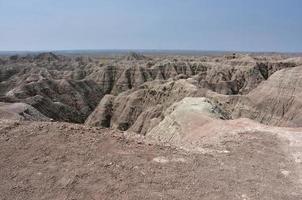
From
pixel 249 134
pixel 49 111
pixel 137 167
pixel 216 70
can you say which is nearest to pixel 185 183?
pixel 137 167

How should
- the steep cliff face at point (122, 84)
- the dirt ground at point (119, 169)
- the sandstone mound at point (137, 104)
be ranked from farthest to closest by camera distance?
1. the steep cliff face at point (122, 84)
2. the sandstone mound at point (137, 104)
3. the dirt ground at point (119, 169)

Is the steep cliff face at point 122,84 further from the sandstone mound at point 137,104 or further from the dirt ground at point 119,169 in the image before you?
the dirt ground at point 119,169

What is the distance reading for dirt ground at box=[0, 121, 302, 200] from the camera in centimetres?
904

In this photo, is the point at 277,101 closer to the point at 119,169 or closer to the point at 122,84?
the point at 119,169

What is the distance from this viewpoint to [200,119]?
70.2 feet

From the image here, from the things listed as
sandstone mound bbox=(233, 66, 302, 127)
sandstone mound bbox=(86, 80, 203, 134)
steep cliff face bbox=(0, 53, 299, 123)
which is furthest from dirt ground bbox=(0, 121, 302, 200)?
sandstone mound bbox=(86, 80, 203, 134)

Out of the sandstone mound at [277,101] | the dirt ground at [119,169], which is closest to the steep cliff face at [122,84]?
the sandstone mound at [277,101]

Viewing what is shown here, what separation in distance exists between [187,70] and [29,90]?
3847cm

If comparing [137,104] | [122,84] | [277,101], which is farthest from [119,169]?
[122,84]

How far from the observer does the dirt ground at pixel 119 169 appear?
9.04 metres

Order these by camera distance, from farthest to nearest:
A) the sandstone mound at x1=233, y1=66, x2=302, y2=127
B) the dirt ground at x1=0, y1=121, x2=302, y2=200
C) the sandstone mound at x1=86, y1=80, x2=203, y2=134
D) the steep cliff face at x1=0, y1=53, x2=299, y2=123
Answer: the steep cliff face at x1=0, y1=53, x2=299, y2=123 < the sandstone mound at x1=86, y1=80, x2=203, y2=134 < the sandstone mound at x1=233, y1=66, x2=302, y2=127 < the dirt ground at x1=0, y1=121, x2=302, y2=200

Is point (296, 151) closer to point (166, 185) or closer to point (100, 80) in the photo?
point (166, 185)

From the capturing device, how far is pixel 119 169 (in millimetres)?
9961

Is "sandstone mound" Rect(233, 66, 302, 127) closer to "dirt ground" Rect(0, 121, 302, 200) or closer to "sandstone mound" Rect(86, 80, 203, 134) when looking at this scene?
"sandstone mound" Rect(86, 80, 203, 134)
